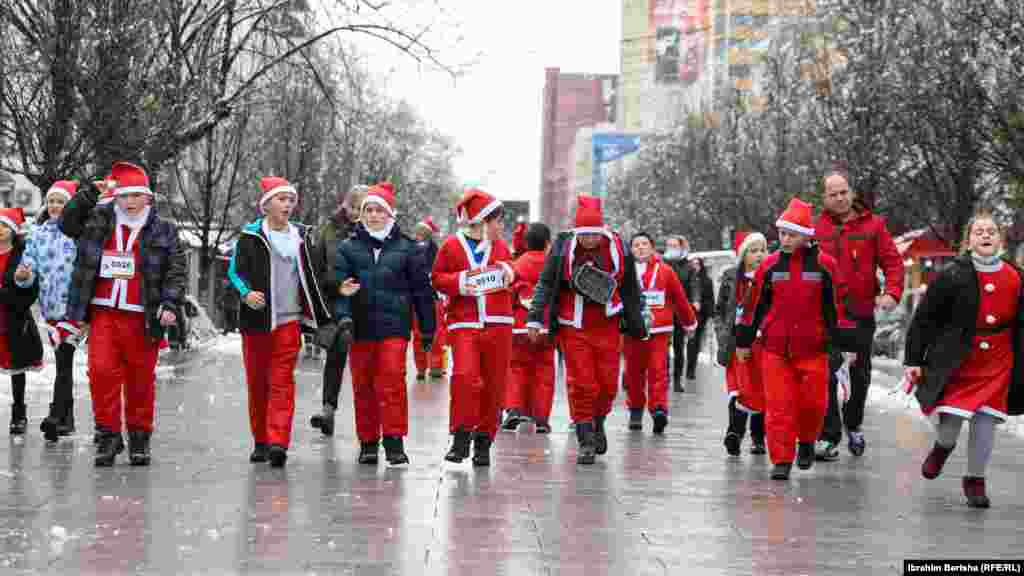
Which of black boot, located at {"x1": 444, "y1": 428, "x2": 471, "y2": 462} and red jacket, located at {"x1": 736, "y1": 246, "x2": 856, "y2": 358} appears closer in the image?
red jacket, located at {"x1": 736, "y1": 246, "x2": 856, "y2": 358}

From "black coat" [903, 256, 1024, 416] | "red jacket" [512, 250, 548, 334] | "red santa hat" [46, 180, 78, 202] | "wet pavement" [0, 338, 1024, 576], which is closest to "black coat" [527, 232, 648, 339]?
"wet pavement" [0, 338, 1024, 576]

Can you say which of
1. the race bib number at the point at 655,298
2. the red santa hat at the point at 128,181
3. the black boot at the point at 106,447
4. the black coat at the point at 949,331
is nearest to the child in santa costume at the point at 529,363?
the race bib number at the point at 655,298

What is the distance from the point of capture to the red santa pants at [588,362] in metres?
11.9

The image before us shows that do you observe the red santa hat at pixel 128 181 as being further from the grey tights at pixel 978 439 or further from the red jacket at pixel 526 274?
the grey tights at pixel 978 439

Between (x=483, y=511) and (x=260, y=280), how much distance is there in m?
2.72

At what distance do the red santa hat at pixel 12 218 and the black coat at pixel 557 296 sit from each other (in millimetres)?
3902

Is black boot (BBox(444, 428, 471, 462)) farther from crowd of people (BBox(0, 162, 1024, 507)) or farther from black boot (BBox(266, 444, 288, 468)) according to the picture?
black boot (BBox(266, 444, 288, 468))

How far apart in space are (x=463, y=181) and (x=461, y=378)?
262 feet

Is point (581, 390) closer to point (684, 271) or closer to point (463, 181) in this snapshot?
point (684, 271)

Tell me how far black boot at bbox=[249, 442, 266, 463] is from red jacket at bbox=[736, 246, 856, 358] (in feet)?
10.3

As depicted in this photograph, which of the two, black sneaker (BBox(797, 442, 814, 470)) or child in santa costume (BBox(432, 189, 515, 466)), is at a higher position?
child in santa costume (BBox(432, 189, 515, 466))

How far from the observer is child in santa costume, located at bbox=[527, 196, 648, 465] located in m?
11.8

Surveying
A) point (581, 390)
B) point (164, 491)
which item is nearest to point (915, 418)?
point (581, 390)

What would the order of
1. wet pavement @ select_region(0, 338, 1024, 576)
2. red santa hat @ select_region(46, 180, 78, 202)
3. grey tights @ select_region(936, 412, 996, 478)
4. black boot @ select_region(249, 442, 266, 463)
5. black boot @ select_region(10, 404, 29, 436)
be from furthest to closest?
red santa hat @ select_region(46, 180, 78, 202), black boot @ select_region(10, 404, 29, 436), black boot @ select_region(249, 442, 266, 463), grey tights @ select_region(936, 412, 996, 478), wet pavement @ select_region(0, 338, 1024, 576)
